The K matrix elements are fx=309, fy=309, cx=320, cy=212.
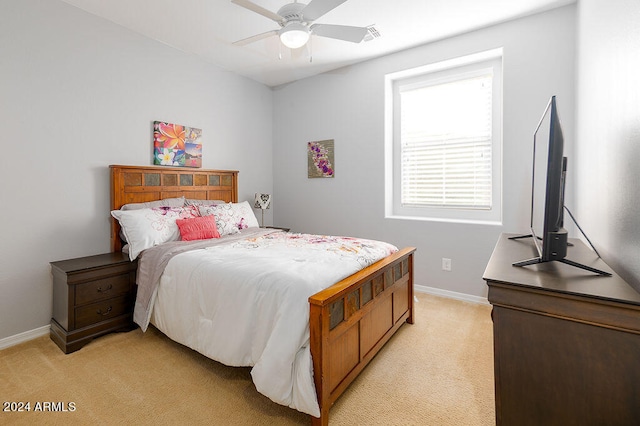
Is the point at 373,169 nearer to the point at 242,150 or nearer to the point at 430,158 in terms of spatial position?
the point at 430,158

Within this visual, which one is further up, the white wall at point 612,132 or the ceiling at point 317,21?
the ceiling at point 317,21

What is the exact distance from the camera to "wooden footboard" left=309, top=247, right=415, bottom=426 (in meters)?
1.52

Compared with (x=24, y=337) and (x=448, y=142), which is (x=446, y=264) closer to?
(x=448, y=142)

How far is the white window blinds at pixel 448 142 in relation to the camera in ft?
11.0

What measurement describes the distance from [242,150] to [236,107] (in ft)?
1.90

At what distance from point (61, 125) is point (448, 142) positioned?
12.5 feet

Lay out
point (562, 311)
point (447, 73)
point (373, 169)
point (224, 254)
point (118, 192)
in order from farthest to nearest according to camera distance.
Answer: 1. point (373, 169)
2. point (447, 73)
3. point (118, 192)
4. point (224, 254)
5. point (562, 311)

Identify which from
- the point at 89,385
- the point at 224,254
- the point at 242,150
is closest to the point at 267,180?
the point at 242,150

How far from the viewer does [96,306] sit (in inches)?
95.9

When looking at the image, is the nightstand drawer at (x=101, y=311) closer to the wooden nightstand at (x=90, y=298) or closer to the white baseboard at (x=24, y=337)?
the wooden nightstand at (x=90, y=298)

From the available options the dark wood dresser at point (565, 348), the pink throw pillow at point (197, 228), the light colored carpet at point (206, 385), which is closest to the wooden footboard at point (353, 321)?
the light colored carpet at point (206, 385)

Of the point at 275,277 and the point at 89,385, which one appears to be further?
the point at 89,385

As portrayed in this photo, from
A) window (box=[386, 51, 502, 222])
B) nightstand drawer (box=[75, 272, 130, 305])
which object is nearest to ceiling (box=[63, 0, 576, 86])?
window (box=[386, 51, 502, 222])

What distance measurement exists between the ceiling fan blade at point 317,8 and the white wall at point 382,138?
5.67 feet
